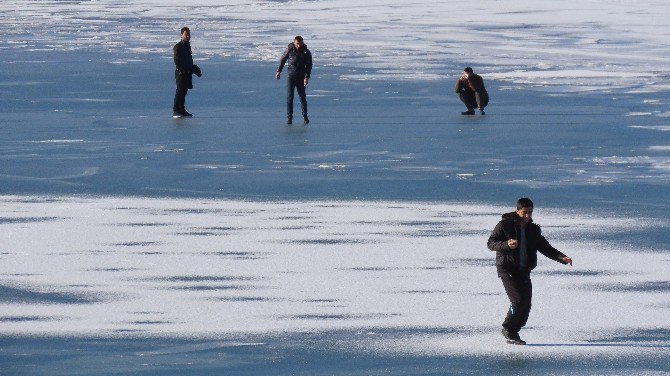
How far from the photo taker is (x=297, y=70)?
26109mm

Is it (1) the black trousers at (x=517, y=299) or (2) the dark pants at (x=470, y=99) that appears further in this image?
(2) the dark pants at (x=470, y=99)

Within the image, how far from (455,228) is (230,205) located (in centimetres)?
263

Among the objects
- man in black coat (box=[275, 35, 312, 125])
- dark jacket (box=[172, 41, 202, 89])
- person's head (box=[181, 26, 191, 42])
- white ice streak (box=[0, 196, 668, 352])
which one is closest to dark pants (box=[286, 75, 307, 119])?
man in black coat (box=[275, 35, 312, 125])

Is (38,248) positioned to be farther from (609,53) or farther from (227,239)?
(609,53)

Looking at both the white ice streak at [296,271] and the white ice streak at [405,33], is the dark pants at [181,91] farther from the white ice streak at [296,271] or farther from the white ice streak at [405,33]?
the white ice streak at [296,271]

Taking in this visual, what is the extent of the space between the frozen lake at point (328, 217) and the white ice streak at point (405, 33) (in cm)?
39

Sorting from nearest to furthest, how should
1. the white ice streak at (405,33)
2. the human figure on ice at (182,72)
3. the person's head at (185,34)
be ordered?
the person's head at (185,34) < the human figure on ice at (182,72) < the white ice streak at (405,33)

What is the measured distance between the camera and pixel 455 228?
15.6 metres

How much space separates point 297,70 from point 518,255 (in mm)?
15505

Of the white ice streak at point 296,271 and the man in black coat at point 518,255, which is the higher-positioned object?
the man in black coat at point 518,255

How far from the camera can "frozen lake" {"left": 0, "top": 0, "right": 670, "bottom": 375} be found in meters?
10.8

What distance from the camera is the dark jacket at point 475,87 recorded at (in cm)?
2722

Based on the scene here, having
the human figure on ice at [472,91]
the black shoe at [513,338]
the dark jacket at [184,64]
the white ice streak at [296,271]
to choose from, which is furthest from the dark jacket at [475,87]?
the black shoe at [513,338]

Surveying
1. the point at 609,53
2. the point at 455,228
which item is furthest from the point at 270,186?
the point at 609,53
